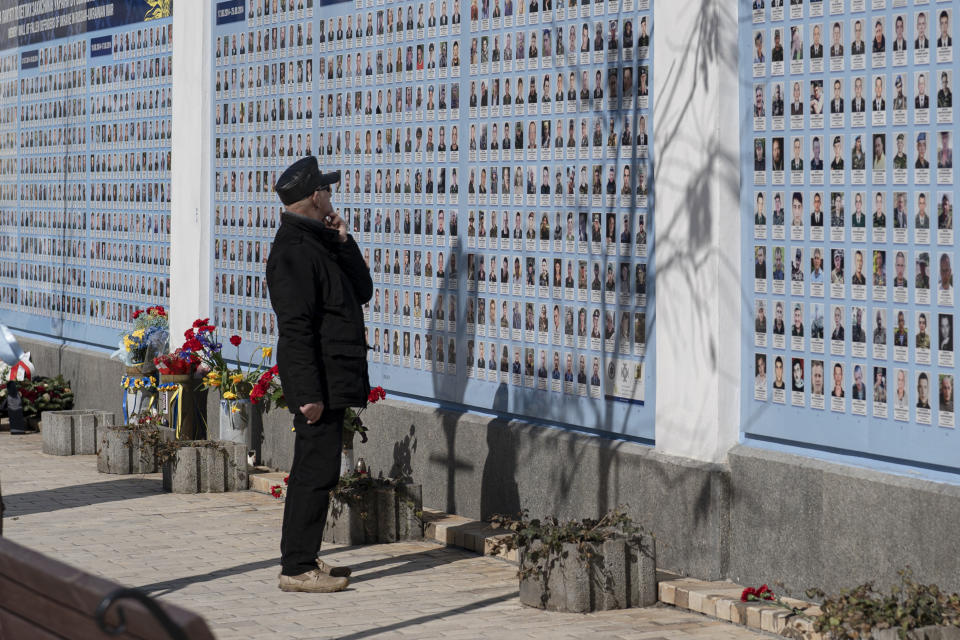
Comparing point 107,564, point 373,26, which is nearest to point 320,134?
point 373,26

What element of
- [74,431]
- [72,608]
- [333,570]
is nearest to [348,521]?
[333,570]

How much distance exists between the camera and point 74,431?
13.4 metres

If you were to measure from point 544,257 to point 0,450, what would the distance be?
6.54 meters

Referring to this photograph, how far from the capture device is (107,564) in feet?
28.1

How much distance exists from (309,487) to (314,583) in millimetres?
A: 460

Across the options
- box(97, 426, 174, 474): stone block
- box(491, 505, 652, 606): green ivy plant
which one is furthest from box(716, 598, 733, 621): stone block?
box(97, 426, 174, 474): stone block

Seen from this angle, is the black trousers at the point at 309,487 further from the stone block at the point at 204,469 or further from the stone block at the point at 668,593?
the stone block at the point at 204,469

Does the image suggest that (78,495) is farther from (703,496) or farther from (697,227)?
(697,227)

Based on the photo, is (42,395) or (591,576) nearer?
(591,576)

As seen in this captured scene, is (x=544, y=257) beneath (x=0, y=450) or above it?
above

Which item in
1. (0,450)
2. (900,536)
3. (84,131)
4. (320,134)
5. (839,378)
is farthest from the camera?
(84,131)

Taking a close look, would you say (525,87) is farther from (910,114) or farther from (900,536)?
(900,536)

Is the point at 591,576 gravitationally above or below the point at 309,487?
below

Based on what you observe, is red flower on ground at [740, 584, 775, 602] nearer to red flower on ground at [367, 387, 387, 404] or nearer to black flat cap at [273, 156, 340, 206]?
black flat cap at [273, 156, 340, 206]
